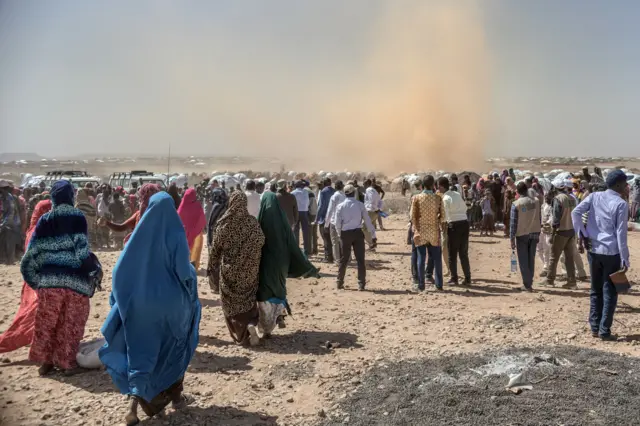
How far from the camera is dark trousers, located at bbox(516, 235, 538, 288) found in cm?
875

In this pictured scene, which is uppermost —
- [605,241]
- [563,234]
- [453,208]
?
[453,208]

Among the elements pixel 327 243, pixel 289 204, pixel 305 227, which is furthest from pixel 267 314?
pixel 305 227

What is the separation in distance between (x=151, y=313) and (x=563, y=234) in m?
7.11

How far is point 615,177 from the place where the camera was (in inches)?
242

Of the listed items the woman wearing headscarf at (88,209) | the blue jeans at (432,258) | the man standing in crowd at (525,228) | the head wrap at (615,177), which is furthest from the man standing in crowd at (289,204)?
the head wrap at (615,177)

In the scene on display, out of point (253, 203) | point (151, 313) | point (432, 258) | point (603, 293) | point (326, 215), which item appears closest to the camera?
point (151, 313)

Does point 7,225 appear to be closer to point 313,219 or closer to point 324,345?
point 313,219

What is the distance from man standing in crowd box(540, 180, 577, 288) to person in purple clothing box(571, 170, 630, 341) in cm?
256

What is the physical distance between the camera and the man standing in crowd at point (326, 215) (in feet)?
38.4

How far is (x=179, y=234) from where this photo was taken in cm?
433

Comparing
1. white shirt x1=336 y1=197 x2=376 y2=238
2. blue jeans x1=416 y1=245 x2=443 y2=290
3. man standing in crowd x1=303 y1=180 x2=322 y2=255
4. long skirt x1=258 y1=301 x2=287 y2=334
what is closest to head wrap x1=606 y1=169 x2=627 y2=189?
blue jeans x1=416 y1=245 x2=443 y2=290

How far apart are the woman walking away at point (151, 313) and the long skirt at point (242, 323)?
Answer: 1.82 meters

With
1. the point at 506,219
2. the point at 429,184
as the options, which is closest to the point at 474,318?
the point at 429,184

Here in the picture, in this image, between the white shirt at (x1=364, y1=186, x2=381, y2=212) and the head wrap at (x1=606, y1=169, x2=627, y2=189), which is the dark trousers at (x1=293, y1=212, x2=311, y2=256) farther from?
the head wrap at (x1=606, y1=169, x2=627, y2=189)
